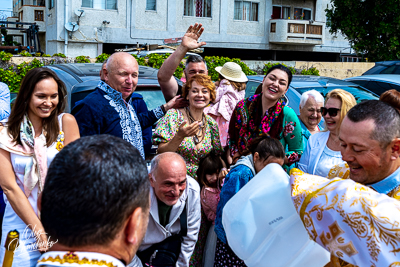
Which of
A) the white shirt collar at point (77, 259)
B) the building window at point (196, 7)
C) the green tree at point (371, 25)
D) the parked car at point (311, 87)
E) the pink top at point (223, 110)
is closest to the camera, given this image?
the white shirt collar at point (77, 259)

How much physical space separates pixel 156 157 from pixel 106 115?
1.83ft

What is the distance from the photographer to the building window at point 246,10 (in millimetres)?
24859

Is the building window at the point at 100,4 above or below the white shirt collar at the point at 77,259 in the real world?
above

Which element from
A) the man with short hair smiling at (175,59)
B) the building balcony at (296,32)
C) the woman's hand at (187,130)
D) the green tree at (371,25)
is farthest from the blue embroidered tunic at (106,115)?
the building balcony at (296,32)

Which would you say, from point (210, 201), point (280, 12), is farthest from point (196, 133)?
point (280, 12)

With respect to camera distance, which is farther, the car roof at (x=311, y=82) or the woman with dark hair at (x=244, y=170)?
the car roof at (x=311, y=82)

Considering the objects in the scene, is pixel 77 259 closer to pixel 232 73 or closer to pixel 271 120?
pixel 271 120

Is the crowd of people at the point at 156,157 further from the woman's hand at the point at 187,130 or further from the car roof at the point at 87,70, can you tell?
the car roof at the point at 87,70

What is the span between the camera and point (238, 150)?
4117mm

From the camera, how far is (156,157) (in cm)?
344

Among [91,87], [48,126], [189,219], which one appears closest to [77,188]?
[48,126]

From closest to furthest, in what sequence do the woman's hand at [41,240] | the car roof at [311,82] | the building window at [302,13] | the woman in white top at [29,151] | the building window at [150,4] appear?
the woman's hand at [41,240] → the woman in white top at [29,151] → the car roof at [311,82] → the building window at [150,4] → the building window at [302,13]

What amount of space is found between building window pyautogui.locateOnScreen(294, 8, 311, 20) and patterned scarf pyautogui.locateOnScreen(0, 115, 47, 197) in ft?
87.7

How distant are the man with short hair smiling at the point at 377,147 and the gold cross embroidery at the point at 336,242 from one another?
15.8 inches
